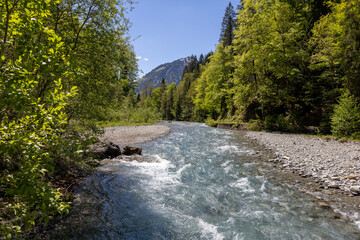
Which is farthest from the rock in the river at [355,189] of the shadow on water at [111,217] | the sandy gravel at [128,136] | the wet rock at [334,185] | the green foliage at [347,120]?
the sandy gravel at [128,136]

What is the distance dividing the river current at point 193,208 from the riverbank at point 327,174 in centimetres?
61

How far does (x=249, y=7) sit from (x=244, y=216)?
94.2ft

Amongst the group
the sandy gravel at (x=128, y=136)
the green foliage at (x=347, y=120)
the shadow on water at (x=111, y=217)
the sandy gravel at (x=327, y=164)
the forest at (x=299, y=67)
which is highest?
the forest at (x=299, y=67)

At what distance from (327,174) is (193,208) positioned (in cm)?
622

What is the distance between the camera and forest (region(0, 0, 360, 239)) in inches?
92.4

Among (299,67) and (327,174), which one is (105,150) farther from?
(299,67)

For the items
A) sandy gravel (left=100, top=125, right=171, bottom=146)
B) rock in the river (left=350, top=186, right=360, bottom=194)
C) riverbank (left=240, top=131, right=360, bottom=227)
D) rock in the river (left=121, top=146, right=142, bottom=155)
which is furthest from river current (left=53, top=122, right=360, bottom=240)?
sandy gravel (left=100, top=125, right=171, bottom=146)

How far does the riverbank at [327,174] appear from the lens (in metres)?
5.73

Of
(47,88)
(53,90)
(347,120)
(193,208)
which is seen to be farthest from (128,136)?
(347,120)

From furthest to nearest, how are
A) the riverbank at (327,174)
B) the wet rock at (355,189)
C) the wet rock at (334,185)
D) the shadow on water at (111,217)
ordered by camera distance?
the wet rock at (334,185) → the wet rock at (355,189) → the riverbank at (327,174) → the shadow on water at (111,217)

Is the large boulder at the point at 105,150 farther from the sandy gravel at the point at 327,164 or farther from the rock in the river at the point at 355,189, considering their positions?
the rock in the river at the point at 355,189

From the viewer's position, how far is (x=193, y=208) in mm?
5641

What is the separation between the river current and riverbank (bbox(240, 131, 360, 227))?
2.01 feet

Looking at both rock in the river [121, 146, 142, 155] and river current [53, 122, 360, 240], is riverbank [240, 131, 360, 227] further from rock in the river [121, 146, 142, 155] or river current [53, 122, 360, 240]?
rock in the river [121, 146, 142, 155]
